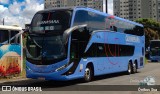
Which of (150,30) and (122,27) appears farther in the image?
(150,30)

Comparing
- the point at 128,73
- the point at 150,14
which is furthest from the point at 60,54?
the point at 150,14

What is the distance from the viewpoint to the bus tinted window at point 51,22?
54.2 feet

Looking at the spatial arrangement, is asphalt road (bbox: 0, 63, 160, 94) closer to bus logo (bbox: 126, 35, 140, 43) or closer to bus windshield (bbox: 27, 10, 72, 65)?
bus windshield (bbox: 27, 10, 72, 65)

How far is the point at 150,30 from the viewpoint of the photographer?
7938 centimetres

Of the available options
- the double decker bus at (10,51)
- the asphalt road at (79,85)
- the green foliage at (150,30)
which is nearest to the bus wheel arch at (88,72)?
the asphalt road at (79,85)

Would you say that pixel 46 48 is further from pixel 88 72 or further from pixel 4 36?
pixel 4 36

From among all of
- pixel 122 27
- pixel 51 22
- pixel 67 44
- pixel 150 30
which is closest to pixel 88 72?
pixel 67 44

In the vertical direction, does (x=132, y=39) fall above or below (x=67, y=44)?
below

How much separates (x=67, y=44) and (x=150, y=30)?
65.3 metres

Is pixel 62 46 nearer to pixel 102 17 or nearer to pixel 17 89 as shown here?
pixel 17 89

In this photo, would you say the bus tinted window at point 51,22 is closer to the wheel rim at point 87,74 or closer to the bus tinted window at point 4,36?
the wheel rim at point 87,74

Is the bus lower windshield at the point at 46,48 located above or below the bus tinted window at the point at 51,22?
below

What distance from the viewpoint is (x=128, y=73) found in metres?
25.1

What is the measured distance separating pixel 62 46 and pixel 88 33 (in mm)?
2460
